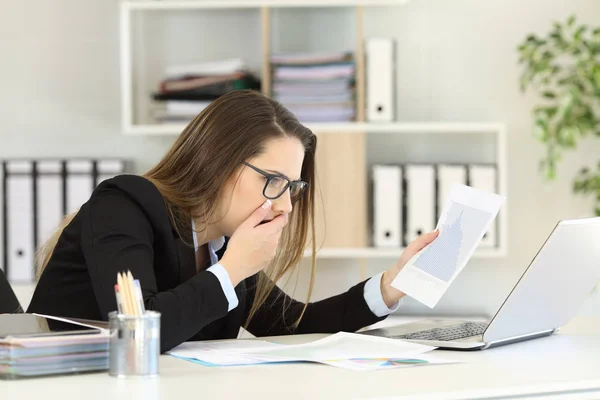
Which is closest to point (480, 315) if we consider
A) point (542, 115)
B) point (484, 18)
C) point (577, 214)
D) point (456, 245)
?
point (577, 214)

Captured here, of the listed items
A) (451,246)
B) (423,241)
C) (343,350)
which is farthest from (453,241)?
(343,350)

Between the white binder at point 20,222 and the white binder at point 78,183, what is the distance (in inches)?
5.7

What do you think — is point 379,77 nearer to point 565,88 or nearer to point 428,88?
point 428,88

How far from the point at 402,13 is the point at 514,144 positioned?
65 cm

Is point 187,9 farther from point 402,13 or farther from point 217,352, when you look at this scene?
point 217,352

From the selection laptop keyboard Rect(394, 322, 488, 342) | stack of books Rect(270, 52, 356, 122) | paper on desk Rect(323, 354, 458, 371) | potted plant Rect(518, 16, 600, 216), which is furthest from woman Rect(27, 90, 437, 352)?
potted plant Rect(518, 16, 600, 216)

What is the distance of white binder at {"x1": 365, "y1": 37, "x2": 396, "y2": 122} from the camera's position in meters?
2.86

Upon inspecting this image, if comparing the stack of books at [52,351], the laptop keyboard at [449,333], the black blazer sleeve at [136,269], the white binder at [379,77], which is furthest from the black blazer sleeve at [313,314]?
the white binder at [379,77]

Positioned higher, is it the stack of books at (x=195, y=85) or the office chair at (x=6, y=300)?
the stack of books at (x=195, y=85)

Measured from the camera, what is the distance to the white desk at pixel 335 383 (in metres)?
0.95

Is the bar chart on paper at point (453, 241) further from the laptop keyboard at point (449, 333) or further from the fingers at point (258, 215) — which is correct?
the fingers at point (258, 215)

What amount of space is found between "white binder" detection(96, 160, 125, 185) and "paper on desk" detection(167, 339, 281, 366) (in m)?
1.64

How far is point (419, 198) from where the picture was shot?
9.43 ft

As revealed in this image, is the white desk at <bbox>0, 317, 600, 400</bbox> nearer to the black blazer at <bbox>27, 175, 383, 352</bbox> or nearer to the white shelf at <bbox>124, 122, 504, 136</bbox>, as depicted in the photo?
the black blazer at <bbox>27, 175, 383, 352</bbox>
